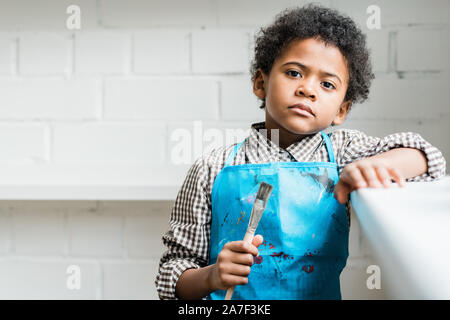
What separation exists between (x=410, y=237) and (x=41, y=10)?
52.4 inches

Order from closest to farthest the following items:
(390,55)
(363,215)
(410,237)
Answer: (410,237) → (363,215) → (390,55)

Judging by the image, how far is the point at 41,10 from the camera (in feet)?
4.67

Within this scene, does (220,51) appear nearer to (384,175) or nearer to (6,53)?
(6,53)

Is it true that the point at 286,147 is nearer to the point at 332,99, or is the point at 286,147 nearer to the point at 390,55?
the point at 332,99

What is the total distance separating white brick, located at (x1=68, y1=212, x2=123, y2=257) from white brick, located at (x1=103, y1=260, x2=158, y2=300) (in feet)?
0.14

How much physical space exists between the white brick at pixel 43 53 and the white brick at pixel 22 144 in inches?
6.4

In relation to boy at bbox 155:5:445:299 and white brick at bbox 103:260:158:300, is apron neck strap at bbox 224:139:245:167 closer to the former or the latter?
boy at bbox 155:5:445:299

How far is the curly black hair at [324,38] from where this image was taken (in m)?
0.93

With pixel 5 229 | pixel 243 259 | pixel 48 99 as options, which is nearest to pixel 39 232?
pixel 5 229

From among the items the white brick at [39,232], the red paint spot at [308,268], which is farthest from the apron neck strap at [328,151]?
the white brick at [39,232]

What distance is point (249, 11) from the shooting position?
1.36 m

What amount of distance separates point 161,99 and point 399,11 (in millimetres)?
679

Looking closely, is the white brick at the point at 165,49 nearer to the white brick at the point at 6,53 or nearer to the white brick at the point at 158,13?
the white brick at the point at 158,13
